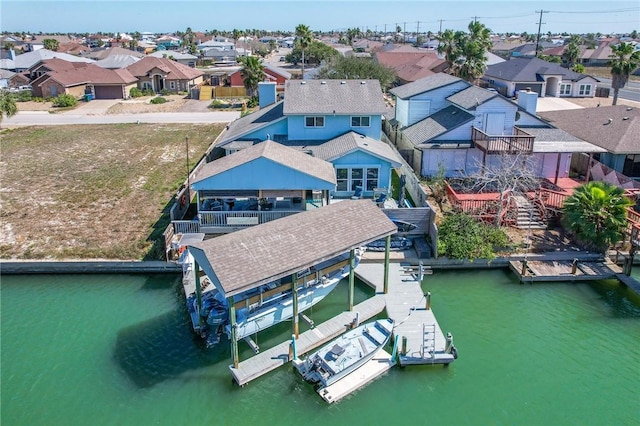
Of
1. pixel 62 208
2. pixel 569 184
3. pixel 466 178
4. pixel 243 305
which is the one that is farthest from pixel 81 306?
pixel 569 184

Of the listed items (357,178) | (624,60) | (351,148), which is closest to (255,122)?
(351,148)

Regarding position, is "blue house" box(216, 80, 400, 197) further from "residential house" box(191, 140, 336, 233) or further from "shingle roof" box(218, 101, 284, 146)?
"residential house" box(191, 140, 336, 233)

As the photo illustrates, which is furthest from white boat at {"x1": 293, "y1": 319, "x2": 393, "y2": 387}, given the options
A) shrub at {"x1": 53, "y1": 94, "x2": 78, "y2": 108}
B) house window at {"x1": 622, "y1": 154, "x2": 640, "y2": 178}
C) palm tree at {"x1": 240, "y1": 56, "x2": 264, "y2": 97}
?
shrub at {"x1": 53, "y1": 94, "x2": 78, "y2": 108}

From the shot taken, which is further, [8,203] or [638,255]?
[8,203]

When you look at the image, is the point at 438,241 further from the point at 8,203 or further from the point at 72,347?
the point at 8,203

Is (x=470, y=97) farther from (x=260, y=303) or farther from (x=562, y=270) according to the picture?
(x=260, y=303)

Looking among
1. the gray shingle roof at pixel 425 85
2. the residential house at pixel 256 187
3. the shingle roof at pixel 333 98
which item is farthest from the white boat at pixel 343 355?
the gray shingle roof at pixel 425 85

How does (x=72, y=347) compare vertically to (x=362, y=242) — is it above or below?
below
